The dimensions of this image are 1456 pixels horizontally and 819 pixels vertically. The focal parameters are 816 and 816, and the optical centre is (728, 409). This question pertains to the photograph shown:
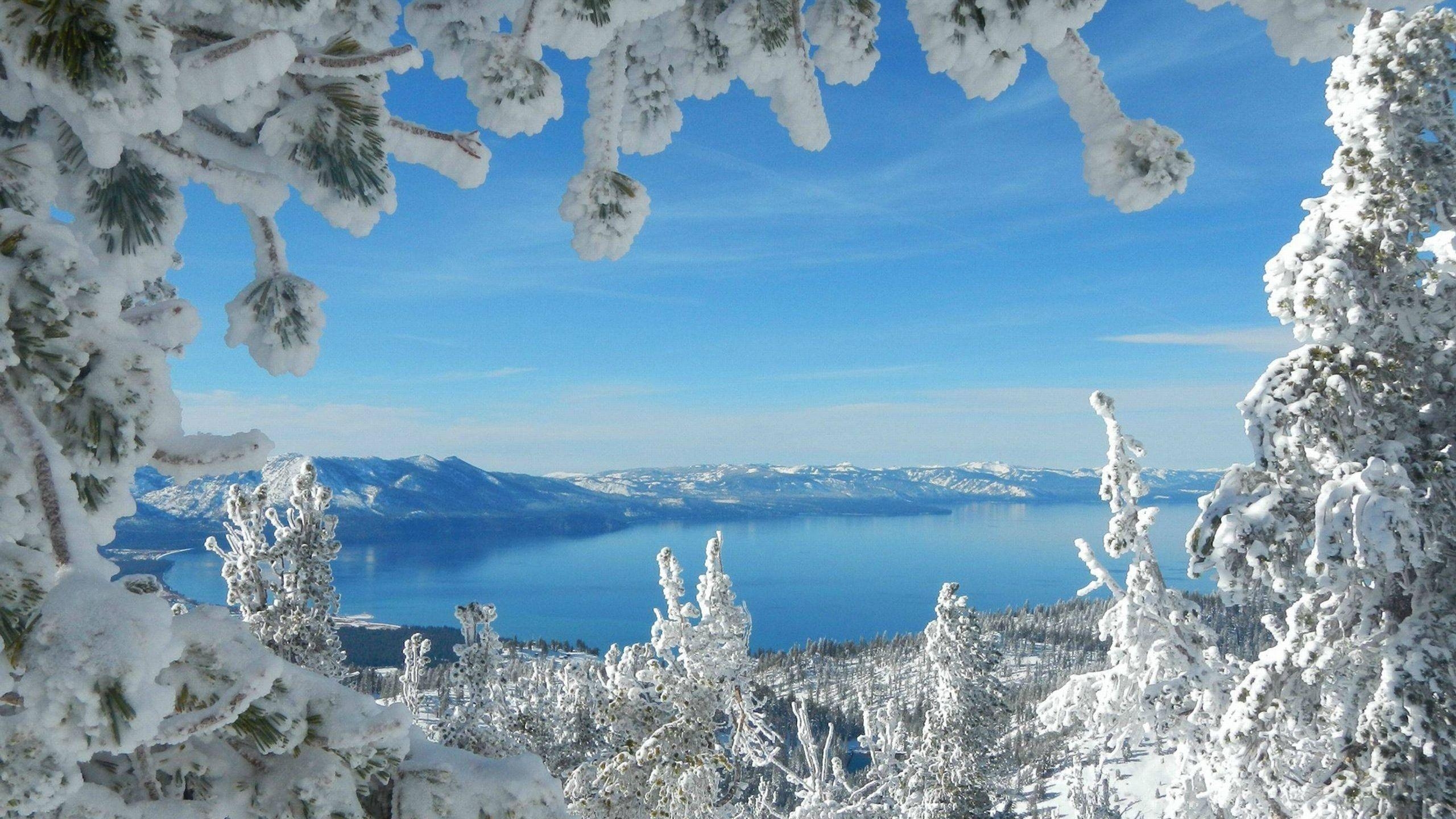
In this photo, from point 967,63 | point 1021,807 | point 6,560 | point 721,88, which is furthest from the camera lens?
point 1021,807

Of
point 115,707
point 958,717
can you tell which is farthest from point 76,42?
point 958,717

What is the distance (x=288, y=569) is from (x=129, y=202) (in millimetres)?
9735

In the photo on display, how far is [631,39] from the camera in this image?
2104mm

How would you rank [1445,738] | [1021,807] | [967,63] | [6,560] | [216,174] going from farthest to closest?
1. [1021,807]
2. [1445,738]
3. [216,174]
4. [967,63]
5. [6,560]

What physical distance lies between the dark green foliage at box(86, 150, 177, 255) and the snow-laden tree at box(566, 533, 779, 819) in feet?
26.4

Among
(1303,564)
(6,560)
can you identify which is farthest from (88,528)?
(1303,564)

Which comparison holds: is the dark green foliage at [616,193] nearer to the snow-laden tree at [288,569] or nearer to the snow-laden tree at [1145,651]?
the snow-laden tree at [1145,651]

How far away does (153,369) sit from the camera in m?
1.47

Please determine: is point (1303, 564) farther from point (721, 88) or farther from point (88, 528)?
point (88, 528)

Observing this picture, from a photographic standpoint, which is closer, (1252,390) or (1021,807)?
(1252,390)

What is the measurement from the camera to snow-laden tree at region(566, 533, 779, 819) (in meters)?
8.97

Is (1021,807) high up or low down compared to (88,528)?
down

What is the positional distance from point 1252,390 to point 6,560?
A: 769cm

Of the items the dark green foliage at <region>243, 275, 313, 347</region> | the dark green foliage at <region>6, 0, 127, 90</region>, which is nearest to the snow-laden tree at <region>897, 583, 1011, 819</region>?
the dark green foliage at <region>243, 275, 313, 347</region>
